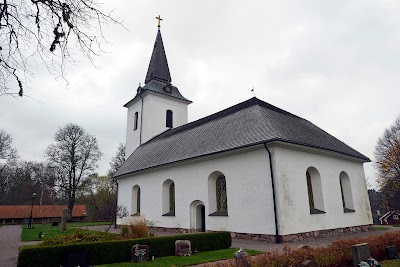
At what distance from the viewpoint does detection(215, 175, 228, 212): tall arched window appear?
49.2ft

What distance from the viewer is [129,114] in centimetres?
3092

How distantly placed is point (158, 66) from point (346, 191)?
73.2 ft

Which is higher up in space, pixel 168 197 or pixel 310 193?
pixel 168 197

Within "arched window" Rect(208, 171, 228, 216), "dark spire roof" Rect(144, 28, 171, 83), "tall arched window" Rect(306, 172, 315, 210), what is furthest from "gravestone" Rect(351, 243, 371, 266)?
"dark spire roof" Rect(144, 28, 171, 83)

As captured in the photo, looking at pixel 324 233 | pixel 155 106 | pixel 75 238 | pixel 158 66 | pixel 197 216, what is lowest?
pixel 324 233

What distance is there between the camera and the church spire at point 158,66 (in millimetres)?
30089

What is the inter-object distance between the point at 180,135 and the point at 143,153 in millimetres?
4709

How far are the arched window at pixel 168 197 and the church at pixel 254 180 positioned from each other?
0.07m

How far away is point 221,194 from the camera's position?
50.1 feet

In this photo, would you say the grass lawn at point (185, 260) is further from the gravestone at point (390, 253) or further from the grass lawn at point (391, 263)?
the gravestone at point (390, 253)

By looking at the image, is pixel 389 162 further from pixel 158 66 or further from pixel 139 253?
pixel 139 253

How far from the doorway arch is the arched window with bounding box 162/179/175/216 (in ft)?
8.36

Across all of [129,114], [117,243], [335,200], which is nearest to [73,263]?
[117,243]

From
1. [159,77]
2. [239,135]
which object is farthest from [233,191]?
[159,77]
